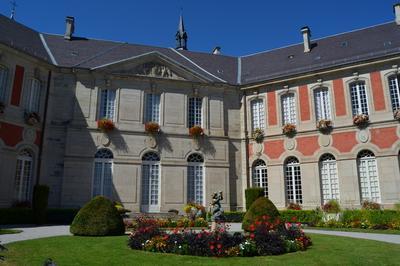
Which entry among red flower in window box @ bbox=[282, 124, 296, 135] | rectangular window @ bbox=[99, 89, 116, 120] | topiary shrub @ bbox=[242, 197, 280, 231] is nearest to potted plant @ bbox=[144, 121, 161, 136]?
rectangular window @ bbox=[99, 89, 116, 120]

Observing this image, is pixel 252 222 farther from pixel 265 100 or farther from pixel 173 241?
pixel 265 100

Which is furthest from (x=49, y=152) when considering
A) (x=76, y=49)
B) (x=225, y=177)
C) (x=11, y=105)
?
(x=225, y=177)

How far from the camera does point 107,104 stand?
2164 centimetres

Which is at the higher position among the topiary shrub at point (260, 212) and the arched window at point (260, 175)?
the arched window at point (260, 175)

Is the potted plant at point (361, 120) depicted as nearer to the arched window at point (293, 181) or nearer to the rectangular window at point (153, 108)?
the arched window at point (293, 181)

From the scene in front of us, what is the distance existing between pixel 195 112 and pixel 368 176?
34.8 feet

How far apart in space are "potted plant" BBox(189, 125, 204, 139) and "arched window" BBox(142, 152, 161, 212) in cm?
247

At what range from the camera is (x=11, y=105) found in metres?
18.2

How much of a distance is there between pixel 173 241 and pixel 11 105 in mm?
13094

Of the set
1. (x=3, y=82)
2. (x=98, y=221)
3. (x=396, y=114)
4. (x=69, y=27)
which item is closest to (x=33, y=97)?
(x=3, y=82)

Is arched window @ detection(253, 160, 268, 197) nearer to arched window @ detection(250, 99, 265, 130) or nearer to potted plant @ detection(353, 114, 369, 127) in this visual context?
arched window @ detection(250, 99, 265, 130)

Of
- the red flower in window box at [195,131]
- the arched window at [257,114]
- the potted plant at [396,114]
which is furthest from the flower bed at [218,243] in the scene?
the arched window at [257,114]

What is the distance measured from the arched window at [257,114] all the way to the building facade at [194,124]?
0.22 feet

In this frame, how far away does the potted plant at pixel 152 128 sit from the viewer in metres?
21.4
